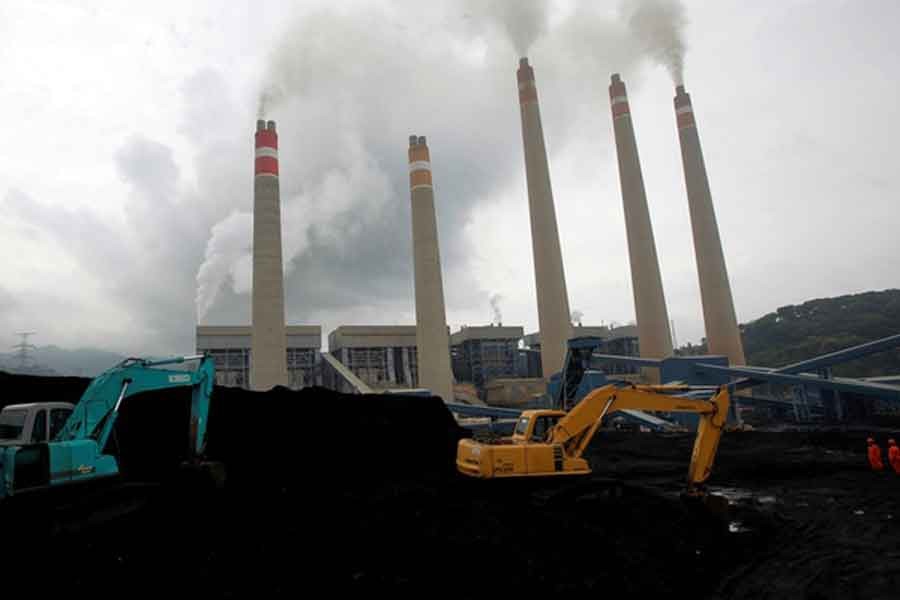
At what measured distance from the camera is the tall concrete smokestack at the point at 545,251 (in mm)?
39312

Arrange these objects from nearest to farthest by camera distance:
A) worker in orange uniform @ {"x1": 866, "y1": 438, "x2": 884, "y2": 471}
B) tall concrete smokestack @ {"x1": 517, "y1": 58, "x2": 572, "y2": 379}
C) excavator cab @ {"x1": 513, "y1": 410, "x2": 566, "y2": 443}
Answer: excavator cab @ {"x1": 513, "y1": 410, "x2": 566, "y2": 443} → worker in orange uniform @ {"x1": 866, "y1": 438, "x2": 884, "y2": 471} → tall concrete smokestack @ {"x1": 517, "y1": 58, "x2": 572, "y2": 379}

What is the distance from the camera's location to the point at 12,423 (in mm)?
8156

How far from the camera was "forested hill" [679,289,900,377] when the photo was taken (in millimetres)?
63787

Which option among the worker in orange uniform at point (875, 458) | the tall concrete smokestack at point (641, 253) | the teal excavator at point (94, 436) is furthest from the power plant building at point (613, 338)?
the teal excavator at point (94, 436)

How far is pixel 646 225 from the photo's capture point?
42.4 metres

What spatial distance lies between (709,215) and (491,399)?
2231 cm

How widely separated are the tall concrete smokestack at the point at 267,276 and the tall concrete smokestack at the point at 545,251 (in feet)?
57.9

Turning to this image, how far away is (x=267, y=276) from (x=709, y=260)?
105 ft

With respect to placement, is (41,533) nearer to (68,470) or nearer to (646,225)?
(68,470)

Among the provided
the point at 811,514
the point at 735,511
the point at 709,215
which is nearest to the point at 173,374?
the point at 735,511

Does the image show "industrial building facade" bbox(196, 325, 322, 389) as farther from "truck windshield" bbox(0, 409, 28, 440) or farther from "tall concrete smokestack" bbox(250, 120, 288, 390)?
"truck windshield" bbox(0, 409, 28, 440)

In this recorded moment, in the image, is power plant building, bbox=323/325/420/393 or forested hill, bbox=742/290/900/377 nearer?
power plant building, bbox=323/325/420/393

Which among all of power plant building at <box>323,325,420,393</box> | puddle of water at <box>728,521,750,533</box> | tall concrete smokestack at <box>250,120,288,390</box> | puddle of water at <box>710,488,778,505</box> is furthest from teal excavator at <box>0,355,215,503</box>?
power plant building at <box>323,325,420,393</box>

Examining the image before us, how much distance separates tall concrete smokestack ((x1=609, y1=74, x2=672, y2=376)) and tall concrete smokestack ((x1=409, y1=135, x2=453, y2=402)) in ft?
48.6
